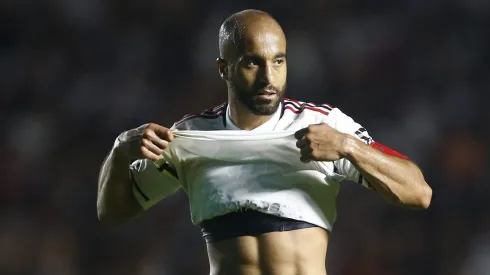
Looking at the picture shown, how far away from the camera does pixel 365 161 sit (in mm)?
2953

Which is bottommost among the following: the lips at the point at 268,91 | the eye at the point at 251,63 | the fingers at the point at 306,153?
the fingers at the point at 306,153

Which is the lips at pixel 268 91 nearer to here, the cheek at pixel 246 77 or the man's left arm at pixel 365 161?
the cheek at pixel 246 77

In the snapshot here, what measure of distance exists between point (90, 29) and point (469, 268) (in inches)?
120

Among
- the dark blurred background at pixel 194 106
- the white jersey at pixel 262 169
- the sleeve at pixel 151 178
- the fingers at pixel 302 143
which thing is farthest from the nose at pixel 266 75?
the dark blurred background at pixel 194 106

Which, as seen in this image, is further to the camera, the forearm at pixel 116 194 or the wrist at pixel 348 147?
the forearm at pixel 116 194

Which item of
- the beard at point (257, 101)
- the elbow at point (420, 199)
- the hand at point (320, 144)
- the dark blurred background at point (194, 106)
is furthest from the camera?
the dark blurred background at point (194, 106)

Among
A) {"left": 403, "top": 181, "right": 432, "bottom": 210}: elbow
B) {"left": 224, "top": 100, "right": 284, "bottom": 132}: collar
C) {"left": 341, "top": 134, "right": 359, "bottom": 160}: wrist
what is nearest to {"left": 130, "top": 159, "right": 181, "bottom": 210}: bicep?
{"left": 224, "top": 100, "right": 284, "bottom": 132}: collar

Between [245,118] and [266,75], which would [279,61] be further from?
[245,118]

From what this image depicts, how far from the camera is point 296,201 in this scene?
10.3 ft

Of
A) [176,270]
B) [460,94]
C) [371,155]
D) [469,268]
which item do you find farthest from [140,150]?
[460,94]

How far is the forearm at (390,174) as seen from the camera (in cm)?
295

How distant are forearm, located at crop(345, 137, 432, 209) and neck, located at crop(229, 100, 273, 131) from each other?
0.42 metres

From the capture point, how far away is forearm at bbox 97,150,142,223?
3.27 m

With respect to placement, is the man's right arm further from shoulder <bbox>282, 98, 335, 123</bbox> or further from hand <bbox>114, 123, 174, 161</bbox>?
shoulder <bbox>282, 98, 335, 123</bbox>
